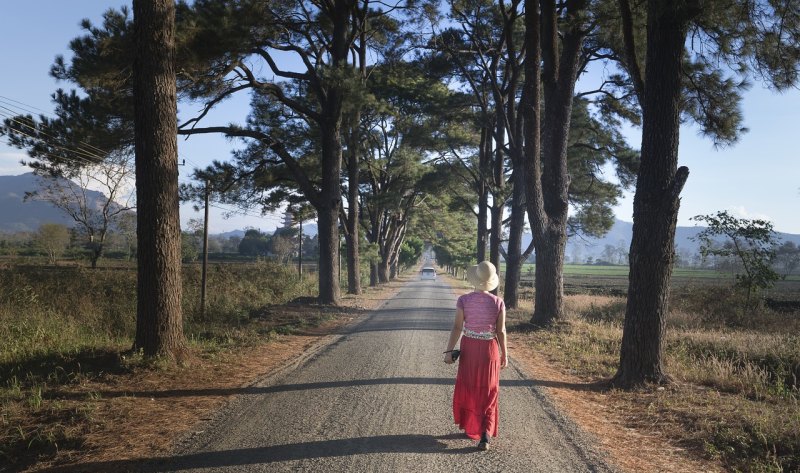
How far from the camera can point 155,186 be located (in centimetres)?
710

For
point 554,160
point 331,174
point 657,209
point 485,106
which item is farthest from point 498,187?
point 657,209

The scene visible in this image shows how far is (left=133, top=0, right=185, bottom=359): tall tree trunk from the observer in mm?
7000

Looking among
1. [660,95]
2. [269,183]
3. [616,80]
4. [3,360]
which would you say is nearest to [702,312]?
[616,80]

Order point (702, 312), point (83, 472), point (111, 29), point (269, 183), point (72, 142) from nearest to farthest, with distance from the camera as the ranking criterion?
point (83, 472) → point (111, 29) → point (72, 142) → point (702, 312) → point (269, 183)

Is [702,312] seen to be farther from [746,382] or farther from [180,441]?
[180,441]

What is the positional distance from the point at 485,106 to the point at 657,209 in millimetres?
14732

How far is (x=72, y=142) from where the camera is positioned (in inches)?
448

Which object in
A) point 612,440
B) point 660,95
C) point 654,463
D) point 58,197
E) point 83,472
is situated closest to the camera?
point 83,472

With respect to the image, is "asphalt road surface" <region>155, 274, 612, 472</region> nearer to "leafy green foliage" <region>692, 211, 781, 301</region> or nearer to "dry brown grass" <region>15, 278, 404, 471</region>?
"dry brown grass" <region>15, 278, 404, 471</region>

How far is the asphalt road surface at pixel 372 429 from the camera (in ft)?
13.3

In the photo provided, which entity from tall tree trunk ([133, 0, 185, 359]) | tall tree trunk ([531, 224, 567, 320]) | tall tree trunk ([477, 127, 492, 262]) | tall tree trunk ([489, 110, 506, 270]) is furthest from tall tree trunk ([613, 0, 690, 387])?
tall tree trunk ([477, 127, 492, 262])

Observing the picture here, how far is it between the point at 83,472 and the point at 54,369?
3.55 m

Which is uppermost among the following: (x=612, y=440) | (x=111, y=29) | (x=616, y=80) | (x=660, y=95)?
(x=616, y=80)

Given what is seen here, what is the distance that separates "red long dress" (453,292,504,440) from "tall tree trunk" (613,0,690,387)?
10.8 feet
